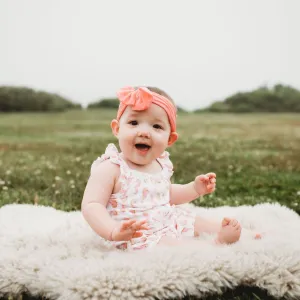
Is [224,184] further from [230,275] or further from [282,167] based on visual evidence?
[230,275]

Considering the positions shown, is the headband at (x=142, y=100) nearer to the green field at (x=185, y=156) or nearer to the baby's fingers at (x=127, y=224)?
the baby's fingers at (x=127, y=224)

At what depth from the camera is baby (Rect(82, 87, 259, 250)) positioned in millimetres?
2539

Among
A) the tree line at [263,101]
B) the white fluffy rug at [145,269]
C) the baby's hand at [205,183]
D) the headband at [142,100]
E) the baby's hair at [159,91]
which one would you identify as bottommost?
the white fluffy rug at [145,269]

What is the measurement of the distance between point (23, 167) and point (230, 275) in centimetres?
378

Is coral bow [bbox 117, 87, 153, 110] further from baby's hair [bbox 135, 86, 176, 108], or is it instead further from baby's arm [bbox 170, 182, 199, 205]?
baby's arm [bbox 170, 182, 199, 205]

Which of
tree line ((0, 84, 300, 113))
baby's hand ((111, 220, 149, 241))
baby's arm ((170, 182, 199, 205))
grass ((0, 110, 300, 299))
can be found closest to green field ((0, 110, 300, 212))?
grass ((0, 110, 300, 299))

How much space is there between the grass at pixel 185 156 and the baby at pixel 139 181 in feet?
4.23

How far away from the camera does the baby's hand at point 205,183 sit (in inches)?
114

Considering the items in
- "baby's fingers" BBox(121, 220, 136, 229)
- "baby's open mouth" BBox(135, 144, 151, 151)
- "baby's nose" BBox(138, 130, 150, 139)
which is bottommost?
"baby's fingers" BBox(121, 220, 136, 229)

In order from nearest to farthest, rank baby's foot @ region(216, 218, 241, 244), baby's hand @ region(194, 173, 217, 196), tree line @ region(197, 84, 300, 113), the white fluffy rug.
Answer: the white fluffy rug → baby's foot @ region(216, 218, 241, 244) → baby's hand @ region(194, 173, 217, 196) → tree line @ region(197, 84, 300, 113)

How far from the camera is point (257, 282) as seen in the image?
7.30 ft

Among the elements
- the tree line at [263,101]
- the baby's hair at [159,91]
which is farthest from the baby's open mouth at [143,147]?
the tree line at [263,101]

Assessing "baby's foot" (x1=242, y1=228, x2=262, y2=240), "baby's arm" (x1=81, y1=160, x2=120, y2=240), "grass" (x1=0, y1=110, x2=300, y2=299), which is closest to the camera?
"baby's arm" (x1=81, y1=160, x2=120, y2=240)

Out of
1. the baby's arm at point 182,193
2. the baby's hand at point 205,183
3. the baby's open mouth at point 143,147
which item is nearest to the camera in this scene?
the baby's open mouth at point 143,147
